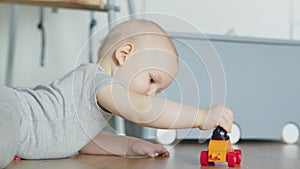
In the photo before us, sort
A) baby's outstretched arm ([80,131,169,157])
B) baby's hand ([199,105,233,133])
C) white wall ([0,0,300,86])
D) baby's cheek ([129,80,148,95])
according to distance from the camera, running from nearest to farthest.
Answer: baby's hand ([199,105,233,133]), baby's cheek ([129,80,148,95]), baby's outstretched arm ([80,131,169,157]), white wall ([0,0,300,86])

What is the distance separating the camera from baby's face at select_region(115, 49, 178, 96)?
0.91 meters

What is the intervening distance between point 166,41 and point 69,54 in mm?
1125

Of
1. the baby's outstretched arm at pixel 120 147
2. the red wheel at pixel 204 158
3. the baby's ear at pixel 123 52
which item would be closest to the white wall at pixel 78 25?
the baby's outstretched arm at pixel 120 147

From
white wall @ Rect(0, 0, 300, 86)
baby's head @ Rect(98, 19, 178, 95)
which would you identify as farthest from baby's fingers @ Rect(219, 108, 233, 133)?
white wall @ Rect(0, 0, 300, 86)

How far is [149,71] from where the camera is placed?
91 centimetres

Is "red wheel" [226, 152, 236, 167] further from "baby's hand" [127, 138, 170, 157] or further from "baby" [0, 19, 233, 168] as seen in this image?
"baby's hand" [127, 138, 170, 157]

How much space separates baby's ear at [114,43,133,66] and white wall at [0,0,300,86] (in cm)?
109

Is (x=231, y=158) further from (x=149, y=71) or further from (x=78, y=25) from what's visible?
(x=78, y=25)

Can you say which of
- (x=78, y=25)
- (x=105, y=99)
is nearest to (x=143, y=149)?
(x=105, y=99)

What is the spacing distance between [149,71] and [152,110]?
0.09 meters

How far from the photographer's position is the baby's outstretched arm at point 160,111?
2.70 ft

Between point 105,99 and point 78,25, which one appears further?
point 78,25

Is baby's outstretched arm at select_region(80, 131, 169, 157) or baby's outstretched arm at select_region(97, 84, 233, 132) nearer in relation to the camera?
baby's outstretched arm at select_region(97, 84, 233, 132)

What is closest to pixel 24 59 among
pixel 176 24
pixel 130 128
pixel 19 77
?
pixel 19 77
